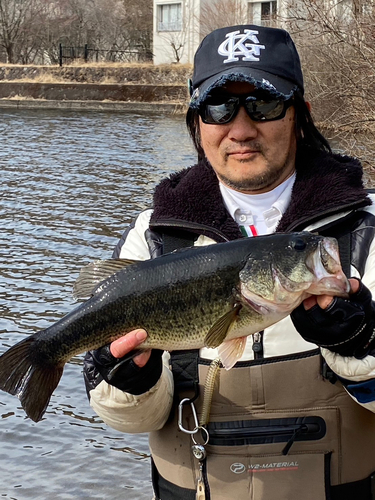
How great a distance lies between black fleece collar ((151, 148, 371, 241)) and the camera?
2.77 m

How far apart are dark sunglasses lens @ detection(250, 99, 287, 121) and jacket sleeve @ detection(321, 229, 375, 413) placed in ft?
3.08

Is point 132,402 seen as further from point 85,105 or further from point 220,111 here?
point 85,105

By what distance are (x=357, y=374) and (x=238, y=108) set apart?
1108 millimetres

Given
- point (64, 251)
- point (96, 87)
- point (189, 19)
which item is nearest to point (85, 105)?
point (96, 87)

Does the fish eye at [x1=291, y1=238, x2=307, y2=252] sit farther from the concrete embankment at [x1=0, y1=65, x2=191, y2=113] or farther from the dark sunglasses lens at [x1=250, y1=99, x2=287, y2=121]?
the concrete embankment at [x1=0, y1=65, x2=191, y2=113]

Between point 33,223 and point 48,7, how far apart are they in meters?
47.0

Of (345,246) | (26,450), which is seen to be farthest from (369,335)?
(26,450)

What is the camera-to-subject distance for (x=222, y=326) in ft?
7.97

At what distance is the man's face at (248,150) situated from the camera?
9.54 feet

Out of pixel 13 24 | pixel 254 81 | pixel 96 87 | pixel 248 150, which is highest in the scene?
pixel 254 81

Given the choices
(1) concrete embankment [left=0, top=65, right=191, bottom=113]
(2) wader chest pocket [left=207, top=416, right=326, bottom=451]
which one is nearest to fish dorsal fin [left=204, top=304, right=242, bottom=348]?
(2) wader chest pocket [left=207, top=416, right=326, bottom=451]

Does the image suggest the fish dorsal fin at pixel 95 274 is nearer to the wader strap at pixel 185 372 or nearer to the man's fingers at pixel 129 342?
the man's fingers at pixel 129 342

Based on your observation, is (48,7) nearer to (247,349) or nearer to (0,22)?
(0,22)

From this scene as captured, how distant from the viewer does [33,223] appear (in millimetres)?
11547
